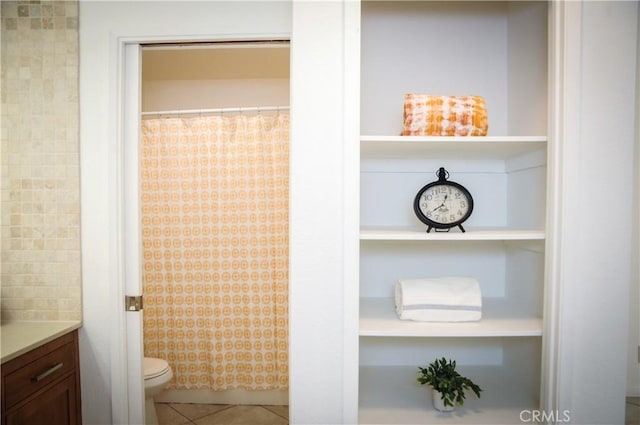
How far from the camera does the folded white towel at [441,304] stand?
5.05 ft

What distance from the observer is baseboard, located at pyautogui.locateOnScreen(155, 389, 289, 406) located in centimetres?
292

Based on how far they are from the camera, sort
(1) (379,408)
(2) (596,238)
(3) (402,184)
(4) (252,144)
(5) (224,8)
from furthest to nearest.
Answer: (4) (252,144)
(3) (402,184)
(5) (224,8)
(1) (379,408)
(2) (596,238)

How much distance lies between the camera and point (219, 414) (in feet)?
9.18

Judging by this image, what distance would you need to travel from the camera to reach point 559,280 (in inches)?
55.2

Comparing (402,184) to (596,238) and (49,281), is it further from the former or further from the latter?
(49,281)

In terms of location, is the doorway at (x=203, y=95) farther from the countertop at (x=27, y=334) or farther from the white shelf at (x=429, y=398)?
the white shelf at (x=429, y=398)

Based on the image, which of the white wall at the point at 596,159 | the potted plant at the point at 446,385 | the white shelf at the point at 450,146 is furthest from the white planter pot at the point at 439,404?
the white shelf at the point at 450,146

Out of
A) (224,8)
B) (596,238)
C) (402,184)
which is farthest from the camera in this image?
(402,184)

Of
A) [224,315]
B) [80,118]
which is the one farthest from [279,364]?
[80,118]

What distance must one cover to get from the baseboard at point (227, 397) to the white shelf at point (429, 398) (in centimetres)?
124

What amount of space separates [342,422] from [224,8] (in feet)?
5.57

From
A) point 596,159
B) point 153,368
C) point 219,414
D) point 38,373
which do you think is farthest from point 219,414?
point 596,159

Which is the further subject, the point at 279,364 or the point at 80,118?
the point at 279,364

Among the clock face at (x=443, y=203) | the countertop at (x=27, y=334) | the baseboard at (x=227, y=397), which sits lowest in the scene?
the baseboard at (x=227, y=397)
